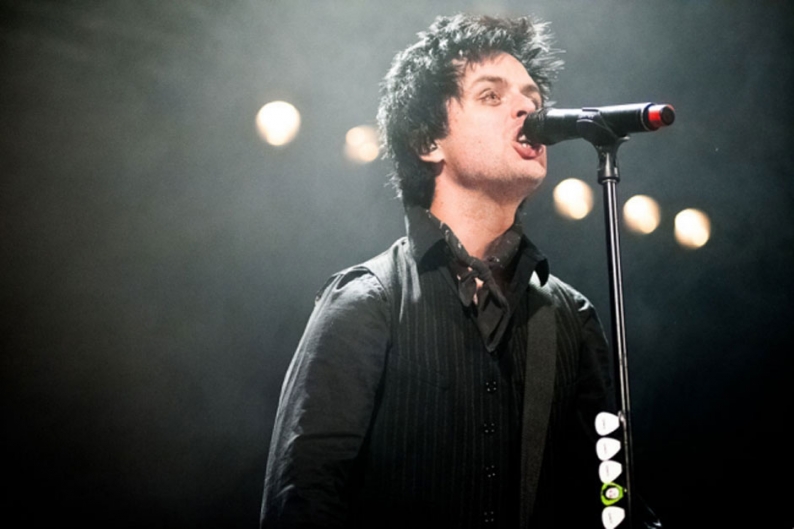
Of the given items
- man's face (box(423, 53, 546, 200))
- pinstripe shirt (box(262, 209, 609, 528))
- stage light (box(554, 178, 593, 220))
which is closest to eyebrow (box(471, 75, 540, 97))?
man's face (box(423, 53, 546, 200))

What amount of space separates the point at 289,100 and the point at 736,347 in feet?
7.98

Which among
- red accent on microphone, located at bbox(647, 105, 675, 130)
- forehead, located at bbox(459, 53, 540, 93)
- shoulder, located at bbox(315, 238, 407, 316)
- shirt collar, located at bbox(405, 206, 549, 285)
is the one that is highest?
forehead, located at bbox(459, 53, 540, 93)

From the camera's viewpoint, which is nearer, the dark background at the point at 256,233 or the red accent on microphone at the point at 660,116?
the red accent on microphone at the point at 660,116

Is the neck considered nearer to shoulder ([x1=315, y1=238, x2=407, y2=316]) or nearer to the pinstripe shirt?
the pinstripe shirt

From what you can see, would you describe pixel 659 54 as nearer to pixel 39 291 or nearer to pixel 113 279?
pixel 113 279

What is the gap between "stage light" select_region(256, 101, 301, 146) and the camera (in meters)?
2.61

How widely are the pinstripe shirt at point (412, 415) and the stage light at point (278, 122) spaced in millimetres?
993

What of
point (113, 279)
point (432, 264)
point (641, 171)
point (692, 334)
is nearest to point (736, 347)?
point (692, 334)

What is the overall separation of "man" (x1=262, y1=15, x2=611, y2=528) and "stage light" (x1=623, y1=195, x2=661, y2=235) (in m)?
1.09

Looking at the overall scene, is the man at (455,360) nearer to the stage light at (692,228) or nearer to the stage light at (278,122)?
the stage light at (278,122)

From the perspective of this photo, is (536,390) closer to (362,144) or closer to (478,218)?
(478,218)

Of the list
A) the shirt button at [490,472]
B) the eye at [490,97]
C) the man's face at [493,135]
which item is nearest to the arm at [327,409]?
the shirt button at [490,472]

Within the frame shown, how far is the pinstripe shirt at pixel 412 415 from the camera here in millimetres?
1535

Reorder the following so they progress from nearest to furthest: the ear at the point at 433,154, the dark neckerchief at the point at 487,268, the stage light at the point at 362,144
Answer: the dark neckerchief at the point at 487,268
the ear at the point at 433,154
the stage light at the point at 362,144
